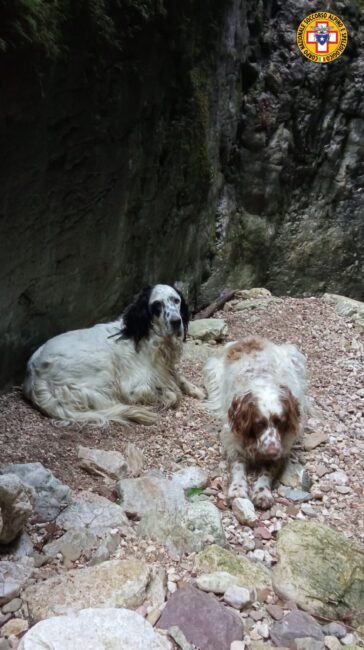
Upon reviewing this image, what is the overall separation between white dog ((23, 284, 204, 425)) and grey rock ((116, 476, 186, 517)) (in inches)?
44.0

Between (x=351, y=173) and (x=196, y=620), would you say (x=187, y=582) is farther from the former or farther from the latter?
(x=351, y=173)

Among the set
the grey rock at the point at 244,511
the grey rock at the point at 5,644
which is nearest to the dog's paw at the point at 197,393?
the grey rock at the point at 244,511

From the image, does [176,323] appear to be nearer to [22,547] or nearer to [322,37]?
[22,547]

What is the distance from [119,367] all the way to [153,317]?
20.9 inches

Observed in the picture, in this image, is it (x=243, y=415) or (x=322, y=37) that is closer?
(x=243, y=415)

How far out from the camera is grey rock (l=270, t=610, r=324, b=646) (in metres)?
2.19

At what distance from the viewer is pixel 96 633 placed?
1950 millimetres

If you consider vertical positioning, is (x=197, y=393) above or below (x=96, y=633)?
below

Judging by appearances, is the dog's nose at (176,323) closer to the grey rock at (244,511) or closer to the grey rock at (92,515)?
the grey rock at (244,511)

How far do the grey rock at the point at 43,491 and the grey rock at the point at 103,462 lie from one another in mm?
487

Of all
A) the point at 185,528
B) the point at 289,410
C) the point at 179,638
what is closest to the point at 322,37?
the point at 289,410

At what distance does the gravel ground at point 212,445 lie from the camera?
3.19 meters

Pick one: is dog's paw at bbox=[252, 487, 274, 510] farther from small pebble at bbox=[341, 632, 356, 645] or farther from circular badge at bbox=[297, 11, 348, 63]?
circular badge at bbox=[297, 11, 348, 63]

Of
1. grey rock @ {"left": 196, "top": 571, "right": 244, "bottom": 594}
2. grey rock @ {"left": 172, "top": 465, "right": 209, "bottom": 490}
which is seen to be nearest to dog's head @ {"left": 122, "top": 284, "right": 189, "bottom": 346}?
grey rock @ {"left": 172, "top": 465, "right": 209, "bottom": 490}
